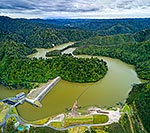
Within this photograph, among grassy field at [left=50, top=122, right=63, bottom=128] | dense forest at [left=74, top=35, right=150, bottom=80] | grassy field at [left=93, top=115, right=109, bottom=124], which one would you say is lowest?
dense forest at [left=74, top=35, right=150, bottom=80]

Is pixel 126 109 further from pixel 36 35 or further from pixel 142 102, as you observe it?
pixel 36 35

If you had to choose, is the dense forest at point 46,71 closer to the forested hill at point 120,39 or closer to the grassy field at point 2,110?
the grassy field at point 2,110

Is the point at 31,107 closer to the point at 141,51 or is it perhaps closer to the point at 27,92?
the point at 27,92

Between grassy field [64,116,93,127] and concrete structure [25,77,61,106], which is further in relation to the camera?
concrete structure [25,77,61,106]

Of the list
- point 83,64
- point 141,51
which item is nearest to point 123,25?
point 141,51

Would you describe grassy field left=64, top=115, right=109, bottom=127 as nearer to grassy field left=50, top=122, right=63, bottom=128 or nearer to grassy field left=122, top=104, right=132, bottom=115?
grassy field left=50, top=122, right=63, bottom=128

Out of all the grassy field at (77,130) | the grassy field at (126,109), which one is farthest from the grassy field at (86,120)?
the grassy field at (126,109)

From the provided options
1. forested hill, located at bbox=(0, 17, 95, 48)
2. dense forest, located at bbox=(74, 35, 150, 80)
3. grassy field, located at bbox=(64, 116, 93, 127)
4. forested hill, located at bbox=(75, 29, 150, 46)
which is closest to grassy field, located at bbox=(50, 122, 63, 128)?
grassy field, located at bbox=(64, 116, 93, 127)
